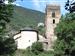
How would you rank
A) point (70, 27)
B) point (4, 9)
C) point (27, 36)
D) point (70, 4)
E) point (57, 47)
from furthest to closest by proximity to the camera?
point (27, 36), point (57, 47), point (70, 27), point (4, 9), point (70, 4)

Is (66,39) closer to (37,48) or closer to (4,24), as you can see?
(4,24)

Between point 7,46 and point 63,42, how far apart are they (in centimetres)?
2287

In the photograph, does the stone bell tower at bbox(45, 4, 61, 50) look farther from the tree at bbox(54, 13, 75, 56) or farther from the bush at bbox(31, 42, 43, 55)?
the tree at bbox(54, 13, 75, 56)

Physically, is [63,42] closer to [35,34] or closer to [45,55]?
[45,55]

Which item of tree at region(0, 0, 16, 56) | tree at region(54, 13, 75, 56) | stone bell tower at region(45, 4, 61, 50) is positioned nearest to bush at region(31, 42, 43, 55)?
stone bell tower at region(45, 4, 61, 50)

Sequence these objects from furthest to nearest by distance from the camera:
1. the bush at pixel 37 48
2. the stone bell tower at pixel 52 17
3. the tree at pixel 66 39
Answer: the stone bell tower at pixel 52 17, the bush at pixel 37 48, the tree at pixel 66 39

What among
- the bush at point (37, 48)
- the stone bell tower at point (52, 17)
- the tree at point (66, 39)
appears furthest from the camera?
the stone bell tower at point (52, 17)

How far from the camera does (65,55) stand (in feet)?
150

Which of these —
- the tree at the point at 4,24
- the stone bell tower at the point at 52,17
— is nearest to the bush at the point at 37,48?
the stone bell tower at the point at 52,17

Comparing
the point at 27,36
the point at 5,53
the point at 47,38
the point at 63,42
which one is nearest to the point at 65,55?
the point at 63,42

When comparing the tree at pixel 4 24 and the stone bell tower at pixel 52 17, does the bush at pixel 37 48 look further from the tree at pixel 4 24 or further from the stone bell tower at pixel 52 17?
the tree at pixel 4 24

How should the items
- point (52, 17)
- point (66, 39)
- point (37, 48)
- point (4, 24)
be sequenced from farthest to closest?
point (52, 17), point (37, 48), point (66, 39), point (4, 24)

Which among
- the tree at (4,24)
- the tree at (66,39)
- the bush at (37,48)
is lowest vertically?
the bush at (37,48)

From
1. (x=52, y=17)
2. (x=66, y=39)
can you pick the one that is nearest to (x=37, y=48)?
(x=52, y=17)
